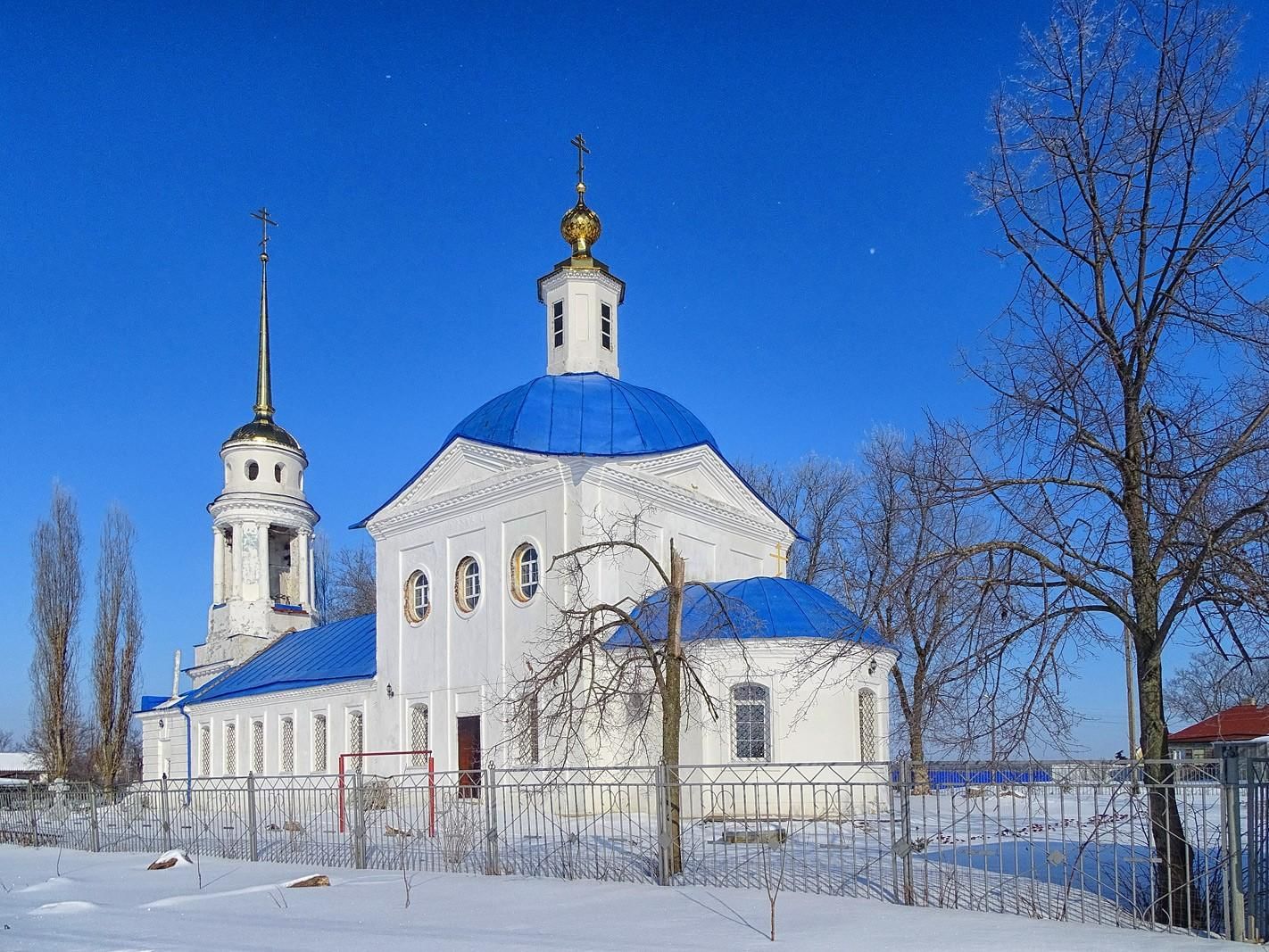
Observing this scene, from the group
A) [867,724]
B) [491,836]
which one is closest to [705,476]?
[867,724]

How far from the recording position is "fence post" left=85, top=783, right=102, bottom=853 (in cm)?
1678

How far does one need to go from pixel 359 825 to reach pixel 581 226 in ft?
56.6

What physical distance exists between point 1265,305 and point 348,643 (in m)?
23.7

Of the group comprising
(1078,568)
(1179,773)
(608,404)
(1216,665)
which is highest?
(608,404)

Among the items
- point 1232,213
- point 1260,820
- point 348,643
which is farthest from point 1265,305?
point 348,643

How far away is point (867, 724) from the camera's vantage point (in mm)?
20859

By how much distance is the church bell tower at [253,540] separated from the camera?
34.6 m

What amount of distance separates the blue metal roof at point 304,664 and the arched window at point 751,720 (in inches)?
366

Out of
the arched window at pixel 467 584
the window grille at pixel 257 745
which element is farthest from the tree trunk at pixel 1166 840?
the window grille at pixel 257 745

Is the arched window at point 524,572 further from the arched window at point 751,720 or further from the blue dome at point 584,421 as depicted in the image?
the arched window at point 751,720

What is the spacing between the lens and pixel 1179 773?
8625 millimetres

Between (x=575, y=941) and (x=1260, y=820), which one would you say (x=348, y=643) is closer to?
(x=575, y=941)

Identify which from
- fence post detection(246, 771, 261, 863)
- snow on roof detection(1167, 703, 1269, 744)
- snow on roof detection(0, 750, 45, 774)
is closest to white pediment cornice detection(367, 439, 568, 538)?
fence post detection(246, 771, 261, 863)

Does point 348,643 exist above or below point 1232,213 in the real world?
below
